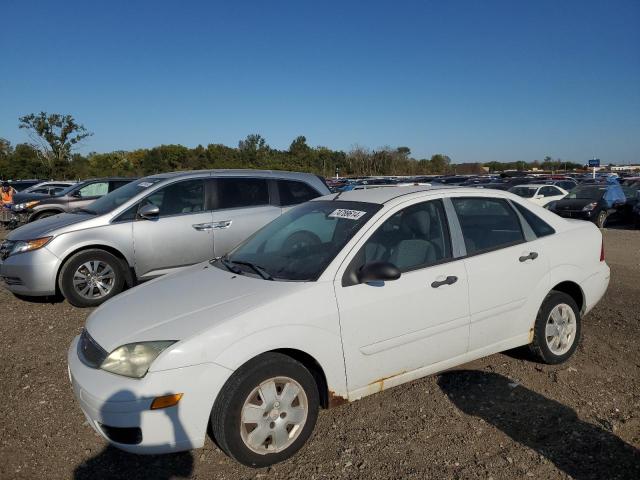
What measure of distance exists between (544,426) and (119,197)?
591cm

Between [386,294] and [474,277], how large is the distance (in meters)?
0.80

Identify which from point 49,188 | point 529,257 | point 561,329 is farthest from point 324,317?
point 49,188

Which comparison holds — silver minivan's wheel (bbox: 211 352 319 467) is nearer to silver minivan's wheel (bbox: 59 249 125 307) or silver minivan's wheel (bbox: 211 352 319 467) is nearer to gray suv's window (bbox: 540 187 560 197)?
silver minivan's wheel (bbox: 59 249 125 307)

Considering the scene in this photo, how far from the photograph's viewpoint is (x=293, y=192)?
24.9 ft

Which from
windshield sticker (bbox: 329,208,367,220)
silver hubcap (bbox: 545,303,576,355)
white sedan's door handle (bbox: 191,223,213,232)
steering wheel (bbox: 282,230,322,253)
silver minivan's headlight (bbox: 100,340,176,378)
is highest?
windshield sticker (bbox: 329,208,367,220)

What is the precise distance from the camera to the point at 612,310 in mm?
5859

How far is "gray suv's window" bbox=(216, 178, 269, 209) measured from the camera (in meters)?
7.15

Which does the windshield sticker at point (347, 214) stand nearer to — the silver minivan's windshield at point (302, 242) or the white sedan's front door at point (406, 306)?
the silver minivan's windshield at point (302, 242)

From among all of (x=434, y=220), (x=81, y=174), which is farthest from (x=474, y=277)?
(x=81, y=174)

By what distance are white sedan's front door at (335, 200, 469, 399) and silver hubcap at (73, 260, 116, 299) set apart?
4311mm

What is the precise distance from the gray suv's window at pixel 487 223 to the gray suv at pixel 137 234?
3.74 m

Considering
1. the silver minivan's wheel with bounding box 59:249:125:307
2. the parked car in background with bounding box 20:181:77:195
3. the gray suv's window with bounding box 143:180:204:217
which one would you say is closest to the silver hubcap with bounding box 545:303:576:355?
the gray suv's window with bounding box 143:180:204:217

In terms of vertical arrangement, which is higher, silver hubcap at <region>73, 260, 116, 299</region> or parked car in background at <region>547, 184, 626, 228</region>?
silver hubcap at <region>73, 260, 116, 299</region>

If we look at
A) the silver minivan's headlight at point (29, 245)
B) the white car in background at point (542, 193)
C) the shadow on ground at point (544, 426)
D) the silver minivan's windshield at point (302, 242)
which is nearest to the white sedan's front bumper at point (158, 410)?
the silver minivan's windshield at point (302, 242)
